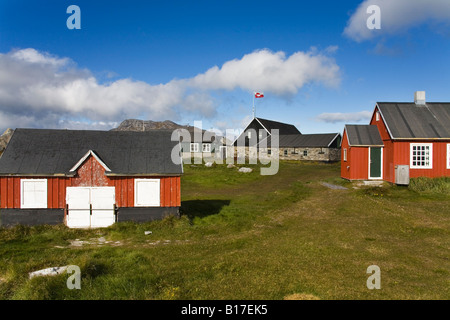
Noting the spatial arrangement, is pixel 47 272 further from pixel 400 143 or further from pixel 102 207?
pixel 400 143

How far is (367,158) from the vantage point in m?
29.0

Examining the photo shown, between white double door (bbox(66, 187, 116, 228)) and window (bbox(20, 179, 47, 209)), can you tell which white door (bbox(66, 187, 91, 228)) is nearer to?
white double door (bbox(66, 187, 116, 228))

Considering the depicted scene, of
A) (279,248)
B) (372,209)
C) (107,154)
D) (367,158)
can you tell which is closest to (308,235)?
(279,248)

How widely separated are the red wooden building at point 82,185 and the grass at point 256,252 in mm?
960

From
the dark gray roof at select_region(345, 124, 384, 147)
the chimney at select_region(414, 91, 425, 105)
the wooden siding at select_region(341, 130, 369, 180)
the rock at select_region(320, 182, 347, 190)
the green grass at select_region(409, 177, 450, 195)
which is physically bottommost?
the rock at select_region(320, 182, 347, 190)

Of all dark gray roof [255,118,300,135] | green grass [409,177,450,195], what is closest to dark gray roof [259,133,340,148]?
dark gray roof [255,118,300,135]

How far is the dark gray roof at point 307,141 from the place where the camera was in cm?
5384

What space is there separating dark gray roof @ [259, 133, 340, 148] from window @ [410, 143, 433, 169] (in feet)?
83.0

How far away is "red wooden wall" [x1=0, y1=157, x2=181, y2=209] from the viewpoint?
A: 56.0 ft

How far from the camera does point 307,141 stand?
186 ft

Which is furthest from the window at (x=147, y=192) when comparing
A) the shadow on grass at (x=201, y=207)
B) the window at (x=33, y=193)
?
the window at (x=33, y=193)

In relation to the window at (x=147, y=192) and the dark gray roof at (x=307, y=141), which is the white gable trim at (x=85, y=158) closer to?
the window at (x=147, y=192)
